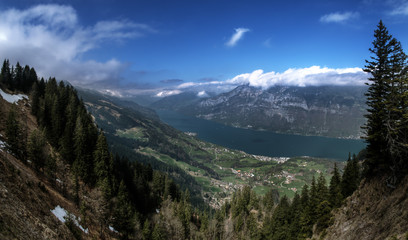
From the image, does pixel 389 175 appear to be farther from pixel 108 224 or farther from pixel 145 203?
pixel 145 203

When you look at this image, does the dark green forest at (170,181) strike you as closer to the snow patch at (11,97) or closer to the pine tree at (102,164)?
the pine tree at (102,164)

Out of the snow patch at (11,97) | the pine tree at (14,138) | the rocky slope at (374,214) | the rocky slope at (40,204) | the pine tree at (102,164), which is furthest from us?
the snow patch at (11,97)

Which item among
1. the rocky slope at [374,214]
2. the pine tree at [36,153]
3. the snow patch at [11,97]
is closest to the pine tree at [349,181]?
the rocky slope at [374,214]

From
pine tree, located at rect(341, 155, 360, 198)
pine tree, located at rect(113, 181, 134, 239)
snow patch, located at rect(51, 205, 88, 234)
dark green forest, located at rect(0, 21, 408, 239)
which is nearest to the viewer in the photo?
dark green forest, located at rect(0, 21, 408, 239)

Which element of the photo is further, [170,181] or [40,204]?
[170,181]

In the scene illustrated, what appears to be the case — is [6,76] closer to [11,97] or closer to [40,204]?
[11,97]

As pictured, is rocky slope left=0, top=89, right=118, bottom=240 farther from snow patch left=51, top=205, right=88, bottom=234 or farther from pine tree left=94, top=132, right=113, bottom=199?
pine tree left=94, top=132, right=113, bottom=199

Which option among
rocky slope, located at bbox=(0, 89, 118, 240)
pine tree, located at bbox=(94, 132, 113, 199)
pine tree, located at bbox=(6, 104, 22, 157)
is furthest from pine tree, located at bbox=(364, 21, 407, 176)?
pine tree, located at bbox=(6, 104, 22, 157)

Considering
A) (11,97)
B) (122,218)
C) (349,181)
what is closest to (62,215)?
(122,218)
